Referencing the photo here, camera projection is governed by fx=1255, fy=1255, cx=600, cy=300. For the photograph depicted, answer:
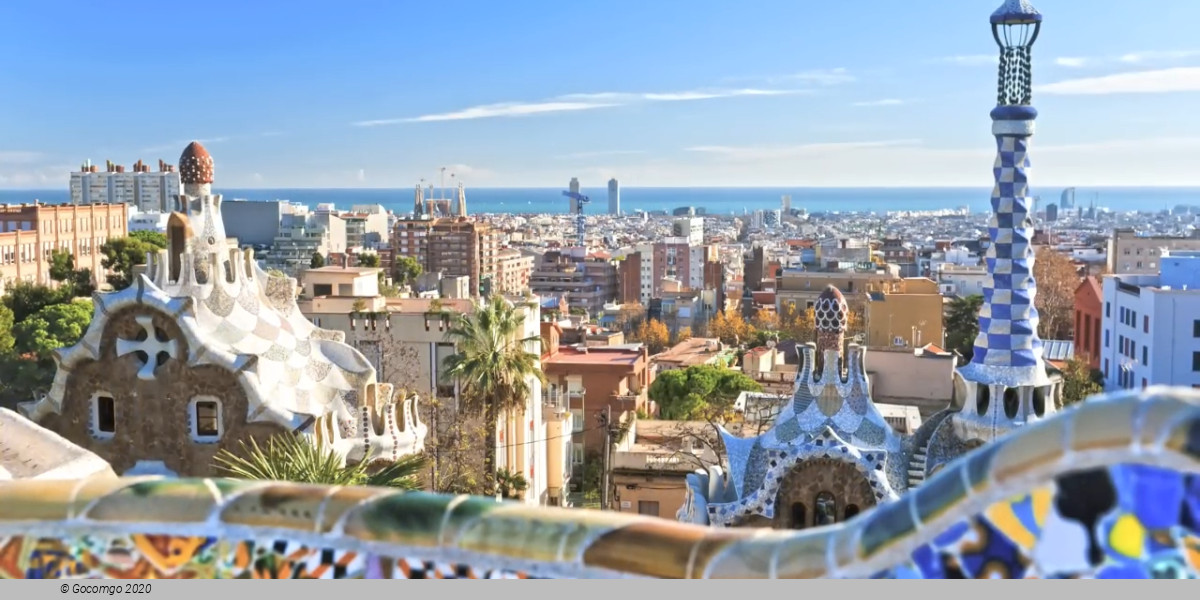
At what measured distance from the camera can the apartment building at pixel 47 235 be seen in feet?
186

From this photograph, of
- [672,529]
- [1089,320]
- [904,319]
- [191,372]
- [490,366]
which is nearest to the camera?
[672,529]

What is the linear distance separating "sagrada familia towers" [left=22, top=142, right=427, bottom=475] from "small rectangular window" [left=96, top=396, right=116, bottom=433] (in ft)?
0.04

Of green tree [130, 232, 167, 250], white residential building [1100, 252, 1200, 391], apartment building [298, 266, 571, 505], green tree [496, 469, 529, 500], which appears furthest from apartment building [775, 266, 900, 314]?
green tree [496, 469, 529, 500]

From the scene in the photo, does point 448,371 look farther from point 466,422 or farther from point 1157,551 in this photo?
point 1157,551

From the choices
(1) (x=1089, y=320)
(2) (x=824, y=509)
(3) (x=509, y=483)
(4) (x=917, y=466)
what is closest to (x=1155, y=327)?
(1) (x=1089, y=320)

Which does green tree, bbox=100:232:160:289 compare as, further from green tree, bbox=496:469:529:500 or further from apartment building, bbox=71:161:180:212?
apartment building, bbox=71:161:180:212

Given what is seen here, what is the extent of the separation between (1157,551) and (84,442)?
14500 millimetres

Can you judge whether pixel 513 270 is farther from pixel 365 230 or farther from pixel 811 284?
pixel 811 284

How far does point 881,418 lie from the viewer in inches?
546

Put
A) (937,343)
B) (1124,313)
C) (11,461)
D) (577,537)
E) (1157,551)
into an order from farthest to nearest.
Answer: (937,343) < (1124,313) < (11,461) < (577,537) < (1157,551)

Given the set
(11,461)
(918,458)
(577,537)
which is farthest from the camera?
(918,458)

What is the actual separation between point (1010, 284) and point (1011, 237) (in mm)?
526
